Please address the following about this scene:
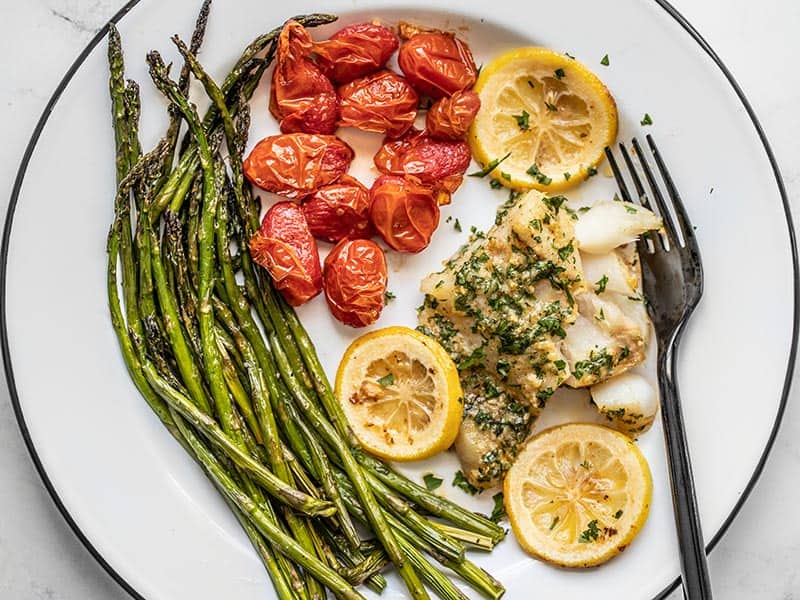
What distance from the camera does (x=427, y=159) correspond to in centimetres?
463

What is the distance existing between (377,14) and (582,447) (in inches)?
89.0

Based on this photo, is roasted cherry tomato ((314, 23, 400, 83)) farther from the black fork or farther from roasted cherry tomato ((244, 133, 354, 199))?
the black fork

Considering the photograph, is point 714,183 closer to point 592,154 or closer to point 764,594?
point 592,154

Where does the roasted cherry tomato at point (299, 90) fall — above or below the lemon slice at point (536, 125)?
above

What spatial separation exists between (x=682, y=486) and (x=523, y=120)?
1.86m

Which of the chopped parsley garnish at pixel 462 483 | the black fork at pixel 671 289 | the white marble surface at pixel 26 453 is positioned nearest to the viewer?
→ the black fork at pixel 671 289

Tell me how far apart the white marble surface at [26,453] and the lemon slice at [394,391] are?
1465mm

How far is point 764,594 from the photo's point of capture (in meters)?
4.82

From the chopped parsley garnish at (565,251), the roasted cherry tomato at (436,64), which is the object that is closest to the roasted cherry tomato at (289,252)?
the roasted cherry tomato at (436,64)

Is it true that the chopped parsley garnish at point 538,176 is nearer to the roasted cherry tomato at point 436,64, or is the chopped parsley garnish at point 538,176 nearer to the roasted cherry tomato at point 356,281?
the roasted cherry tomato at point 436,64

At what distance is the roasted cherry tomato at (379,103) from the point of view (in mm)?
4602

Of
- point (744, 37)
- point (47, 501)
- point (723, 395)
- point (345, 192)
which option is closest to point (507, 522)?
point (723, 395)

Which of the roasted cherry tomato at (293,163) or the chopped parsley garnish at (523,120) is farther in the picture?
the chopped parsley garnish at (523,120)

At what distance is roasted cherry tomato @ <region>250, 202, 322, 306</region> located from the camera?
14.6 ft
